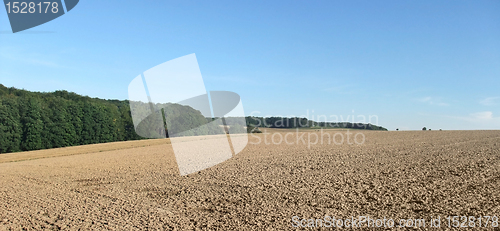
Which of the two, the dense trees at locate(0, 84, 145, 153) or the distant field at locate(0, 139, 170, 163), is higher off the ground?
the dense trees at locate(0, 84, 145, 153)

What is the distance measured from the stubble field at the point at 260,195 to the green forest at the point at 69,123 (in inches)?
663

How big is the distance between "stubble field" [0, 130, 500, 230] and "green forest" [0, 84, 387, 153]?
16847mm

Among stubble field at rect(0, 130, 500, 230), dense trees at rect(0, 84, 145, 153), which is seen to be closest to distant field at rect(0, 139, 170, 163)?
dense trees at rect(0, 84, 145, 153)

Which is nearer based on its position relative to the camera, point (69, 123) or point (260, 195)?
point (260, 195)

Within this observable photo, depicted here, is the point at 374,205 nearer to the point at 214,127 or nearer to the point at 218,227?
the point at 218,227

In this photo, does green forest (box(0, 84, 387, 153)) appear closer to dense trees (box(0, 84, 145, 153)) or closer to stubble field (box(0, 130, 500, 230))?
dense trees (box(0, 84, 145, 153))

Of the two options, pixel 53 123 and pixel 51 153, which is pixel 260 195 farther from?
pixel 53 123

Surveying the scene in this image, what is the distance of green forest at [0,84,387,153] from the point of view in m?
41.8

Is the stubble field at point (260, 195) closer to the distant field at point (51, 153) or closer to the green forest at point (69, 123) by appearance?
the green forest at point (69, 123)

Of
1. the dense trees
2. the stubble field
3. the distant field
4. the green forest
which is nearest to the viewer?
the stubble field

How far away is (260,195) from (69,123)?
47.4 metres

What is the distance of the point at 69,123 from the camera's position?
49.5m

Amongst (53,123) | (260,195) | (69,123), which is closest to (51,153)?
(53,123)

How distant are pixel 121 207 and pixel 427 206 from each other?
9970mm
